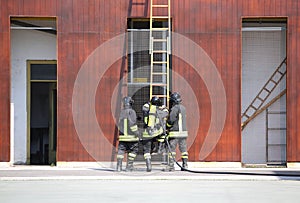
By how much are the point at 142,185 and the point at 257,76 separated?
296 inches

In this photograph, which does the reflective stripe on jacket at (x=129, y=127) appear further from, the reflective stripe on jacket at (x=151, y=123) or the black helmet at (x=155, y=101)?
the black helmet at (x=155, y=101)

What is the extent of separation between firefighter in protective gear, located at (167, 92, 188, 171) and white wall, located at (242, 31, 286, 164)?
3.45m

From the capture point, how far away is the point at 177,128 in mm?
18672

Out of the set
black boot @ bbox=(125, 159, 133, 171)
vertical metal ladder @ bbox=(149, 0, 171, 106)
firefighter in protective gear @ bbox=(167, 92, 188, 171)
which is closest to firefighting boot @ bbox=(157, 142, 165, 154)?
firefighter in protective gear @ bbox=(167, 92, 188, 171)

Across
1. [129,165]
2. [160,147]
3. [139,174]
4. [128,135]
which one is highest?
[128,135]

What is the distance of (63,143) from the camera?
19.9 m

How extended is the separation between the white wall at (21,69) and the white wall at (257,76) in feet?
19.2

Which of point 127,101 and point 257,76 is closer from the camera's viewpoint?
point 127,101

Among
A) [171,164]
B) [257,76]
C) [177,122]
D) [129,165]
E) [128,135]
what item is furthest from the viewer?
[257,76]

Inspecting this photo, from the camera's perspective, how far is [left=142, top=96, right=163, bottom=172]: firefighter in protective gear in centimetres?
1819

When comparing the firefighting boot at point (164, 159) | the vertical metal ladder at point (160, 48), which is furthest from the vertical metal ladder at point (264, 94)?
the vertical metal ladder at point (160, 48)

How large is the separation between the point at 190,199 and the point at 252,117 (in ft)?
30.7

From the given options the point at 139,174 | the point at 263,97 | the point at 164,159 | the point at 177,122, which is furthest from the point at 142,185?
the point at 263,97

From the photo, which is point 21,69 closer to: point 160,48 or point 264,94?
point 160,48
